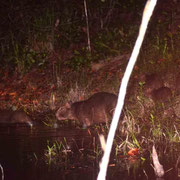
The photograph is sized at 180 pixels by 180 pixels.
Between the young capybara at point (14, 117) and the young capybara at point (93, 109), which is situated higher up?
the young capybara at point (93, 109)

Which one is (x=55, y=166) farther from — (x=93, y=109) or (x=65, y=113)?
(x=65, y=113)

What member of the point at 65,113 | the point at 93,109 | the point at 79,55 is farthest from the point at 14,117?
the point at 79,55

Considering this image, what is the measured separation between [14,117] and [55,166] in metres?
5.00

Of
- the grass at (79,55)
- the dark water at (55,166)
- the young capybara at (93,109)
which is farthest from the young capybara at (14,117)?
the dark water at (55,166)

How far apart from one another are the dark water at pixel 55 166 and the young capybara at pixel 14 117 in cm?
196

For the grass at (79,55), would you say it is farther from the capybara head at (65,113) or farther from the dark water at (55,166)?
the dark water at (55,166)

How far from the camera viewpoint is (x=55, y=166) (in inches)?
199

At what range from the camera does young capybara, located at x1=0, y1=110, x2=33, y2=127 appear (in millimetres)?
9327

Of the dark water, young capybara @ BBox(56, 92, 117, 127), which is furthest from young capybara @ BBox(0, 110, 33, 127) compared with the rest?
the dark water

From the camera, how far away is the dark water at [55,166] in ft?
14.8

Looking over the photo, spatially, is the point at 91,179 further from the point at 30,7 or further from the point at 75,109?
the point at 30,7

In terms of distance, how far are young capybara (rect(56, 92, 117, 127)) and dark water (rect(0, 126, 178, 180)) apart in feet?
3.60

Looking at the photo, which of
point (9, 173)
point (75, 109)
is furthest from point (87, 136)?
point (9, 173)

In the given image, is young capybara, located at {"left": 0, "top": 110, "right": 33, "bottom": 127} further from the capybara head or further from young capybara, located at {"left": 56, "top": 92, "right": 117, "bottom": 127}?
young capybara, located at {"left": 56, "top": 92, "right": 117, "bottom": 127}
